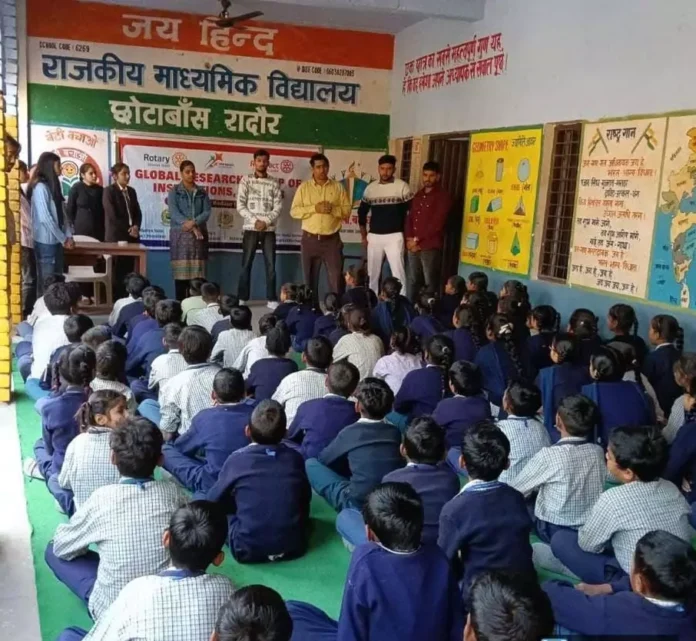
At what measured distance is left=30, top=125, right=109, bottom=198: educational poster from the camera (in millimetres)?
7480

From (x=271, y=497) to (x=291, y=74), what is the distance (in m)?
6.48

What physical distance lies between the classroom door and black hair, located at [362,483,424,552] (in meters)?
5.84

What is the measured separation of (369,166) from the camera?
8750mm

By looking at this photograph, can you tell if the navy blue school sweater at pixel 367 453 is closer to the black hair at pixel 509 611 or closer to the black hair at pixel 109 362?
the black hair at pixel 109 362

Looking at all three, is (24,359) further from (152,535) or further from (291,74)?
(291,74)

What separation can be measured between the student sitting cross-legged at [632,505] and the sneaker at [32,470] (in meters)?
2.31

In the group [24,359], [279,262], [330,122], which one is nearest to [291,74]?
[330,122]

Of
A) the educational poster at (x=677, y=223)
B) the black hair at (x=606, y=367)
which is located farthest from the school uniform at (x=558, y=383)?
the educational poster at (x=677, y=223)

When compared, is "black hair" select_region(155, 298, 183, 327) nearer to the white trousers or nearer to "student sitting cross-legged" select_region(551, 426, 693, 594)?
"student sitting cross-legged" select_region(551, 426, 693, 594)

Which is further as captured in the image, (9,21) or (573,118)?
(9,21)

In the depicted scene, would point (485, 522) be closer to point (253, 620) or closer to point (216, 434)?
Answer: point (253, 620)

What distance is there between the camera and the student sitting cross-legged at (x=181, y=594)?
1.62 meters

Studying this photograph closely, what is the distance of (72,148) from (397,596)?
22.6ft

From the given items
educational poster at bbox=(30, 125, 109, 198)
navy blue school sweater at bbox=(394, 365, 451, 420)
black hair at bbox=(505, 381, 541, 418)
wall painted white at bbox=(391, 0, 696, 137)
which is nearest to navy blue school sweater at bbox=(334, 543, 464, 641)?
black hair at bbox=(505, 381, 541, 418)
